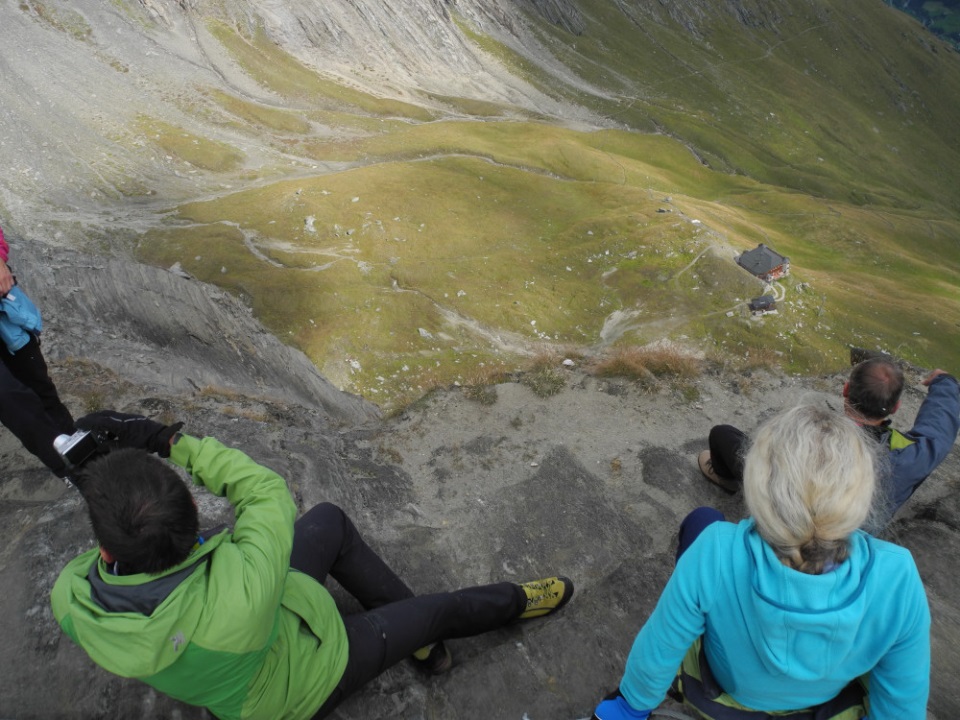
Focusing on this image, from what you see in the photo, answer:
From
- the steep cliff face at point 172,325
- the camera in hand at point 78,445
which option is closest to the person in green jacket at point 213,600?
the camera in hand at point 78,445

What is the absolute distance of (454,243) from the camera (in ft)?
174

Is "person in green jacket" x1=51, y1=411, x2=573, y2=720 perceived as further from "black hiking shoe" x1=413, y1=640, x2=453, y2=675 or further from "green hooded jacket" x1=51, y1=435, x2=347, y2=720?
"black hiking shoe" x1=413, y1=640, x2=453, y2=675

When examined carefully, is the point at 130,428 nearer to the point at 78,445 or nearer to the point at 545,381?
the point at 78,445

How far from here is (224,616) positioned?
4820 mm

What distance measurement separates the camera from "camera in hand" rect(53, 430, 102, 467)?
21.1 ft

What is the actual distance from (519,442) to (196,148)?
2924 inches

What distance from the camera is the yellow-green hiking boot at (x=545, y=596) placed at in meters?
8.62

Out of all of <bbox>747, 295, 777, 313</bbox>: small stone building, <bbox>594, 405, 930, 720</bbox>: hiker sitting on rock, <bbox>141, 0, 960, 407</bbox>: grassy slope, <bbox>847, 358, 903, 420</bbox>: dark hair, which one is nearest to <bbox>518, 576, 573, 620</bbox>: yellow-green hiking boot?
<bbox>594, 405, 930, 720</bbox>: hiker sitting on rock

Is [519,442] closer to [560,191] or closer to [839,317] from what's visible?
[839,317]

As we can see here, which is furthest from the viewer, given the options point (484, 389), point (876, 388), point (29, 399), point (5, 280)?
point (484, 389)

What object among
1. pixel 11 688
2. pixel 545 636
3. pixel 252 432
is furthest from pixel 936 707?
pixel 252 432

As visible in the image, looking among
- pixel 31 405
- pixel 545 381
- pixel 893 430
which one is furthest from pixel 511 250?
pixel 893 430

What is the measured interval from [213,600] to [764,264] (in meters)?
49.9

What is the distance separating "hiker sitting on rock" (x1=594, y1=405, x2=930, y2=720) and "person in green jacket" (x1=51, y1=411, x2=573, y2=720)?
10.5 ft
